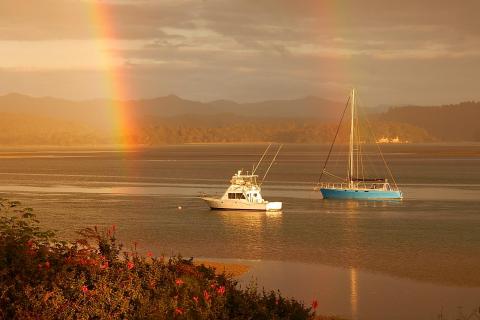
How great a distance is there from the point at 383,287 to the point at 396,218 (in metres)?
31.9

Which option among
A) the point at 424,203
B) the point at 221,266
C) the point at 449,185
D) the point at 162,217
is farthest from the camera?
the point at 449,185

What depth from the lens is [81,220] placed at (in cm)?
5712

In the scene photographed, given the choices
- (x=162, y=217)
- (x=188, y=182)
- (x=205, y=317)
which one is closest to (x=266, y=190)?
(x=188, y=182)

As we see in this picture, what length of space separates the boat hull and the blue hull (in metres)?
18.7

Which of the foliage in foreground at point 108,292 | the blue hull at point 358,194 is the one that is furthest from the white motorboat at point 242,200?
the foliage in foreground at point 108,292

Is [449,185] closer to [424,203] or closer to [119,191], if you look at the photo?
[424,203]

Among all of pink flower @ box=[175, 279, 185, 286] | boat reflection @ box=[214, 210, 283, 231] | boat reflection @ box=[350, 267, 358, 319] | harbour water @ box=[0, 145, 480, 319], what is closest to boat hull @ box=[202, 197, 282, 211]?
boat reflection @ box=[214, 210, 283, 231]

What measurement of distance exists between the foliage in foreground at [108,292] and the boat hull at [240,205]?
4747cm

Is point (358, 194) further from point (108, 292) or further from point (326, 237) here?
point (108, 292)

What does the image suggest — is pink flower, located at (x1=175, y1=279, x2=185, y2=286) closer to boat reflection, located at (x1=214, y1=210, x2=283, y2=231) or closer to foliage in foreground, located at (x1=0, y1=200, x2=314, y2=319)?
foliage in foreground, located at (x1=0, y1=200, x2=314, y2=319)

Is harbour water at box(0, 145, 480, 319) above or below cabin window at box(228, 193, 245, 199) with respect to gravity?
below

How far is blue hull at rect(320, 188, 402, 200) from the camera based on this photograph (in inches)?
3196

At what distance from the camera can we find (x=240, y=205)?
64062 millimetres

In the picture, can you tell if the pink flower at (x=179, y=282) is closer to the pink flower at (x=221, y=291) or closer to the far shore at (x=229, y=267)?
the pink flower at (x=221, y=291)
